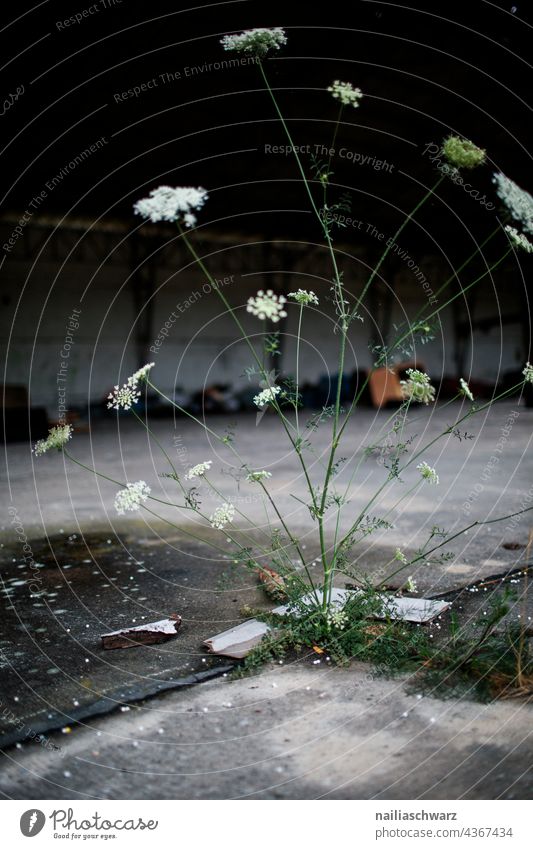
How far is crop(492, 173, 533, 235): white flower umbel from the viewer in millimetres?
2811

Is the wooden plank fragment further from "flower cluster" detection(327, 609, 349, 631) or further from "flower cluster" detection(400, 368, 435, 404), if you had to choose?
"flower cluster" detection(400, 368, 435, 404)

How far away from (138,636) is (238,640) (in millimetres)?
552

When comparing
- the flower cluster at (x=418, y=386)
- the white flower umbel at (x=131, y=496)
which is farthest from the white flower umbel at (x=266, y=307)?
the white flower umbel at (x=131, y=496)

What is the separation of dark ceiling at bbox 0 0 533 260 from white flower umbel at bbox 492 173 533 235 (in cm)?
94

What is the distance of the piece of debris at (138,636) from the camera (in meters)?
3.48

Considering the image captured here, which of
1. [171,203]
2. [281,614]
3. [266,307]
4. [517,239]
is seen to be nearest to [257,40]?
[171,203]

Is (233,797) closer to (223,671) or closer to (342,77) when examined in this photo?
(223,671)

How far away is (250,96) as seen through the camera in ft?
40.9

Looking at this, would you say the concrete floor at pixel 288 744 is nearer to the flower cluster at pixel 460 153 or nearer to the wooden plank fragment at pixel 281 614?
the wooden plank fragment at pixel 281 614

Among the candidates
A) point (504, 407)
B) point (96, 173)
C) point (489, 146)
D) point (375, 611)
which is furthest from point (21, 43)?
point (504, 407)

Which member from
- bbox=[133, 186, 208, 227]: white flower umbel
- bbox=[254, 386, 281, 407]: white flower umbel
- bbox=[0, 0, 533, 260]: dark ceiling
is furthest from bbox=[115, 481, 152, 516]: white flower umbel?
bbox=[0, 0, 533, 260]: dark ceiling

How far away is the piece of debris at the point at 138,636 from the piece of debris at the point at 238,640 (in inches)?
10.5

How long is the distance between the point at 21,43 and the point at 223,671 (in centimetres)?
717
